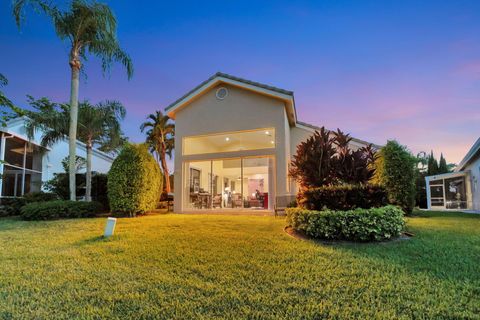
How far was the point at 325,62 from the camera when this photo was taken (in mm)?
14875

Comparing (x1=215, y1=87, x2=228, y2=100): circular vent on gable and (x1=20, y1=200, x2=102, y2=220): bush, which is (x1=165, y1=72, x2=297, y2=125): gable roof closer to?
(x1=215, y1=87, x2=228, y2=100): circular vent on gable

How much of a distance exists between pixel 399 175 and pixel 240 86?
954 cm

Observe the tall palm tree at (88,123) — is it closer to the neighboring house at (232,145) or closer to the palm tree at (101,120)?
the palm tree at (101,120)

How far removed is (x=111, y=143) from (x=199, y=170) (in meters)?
6.22

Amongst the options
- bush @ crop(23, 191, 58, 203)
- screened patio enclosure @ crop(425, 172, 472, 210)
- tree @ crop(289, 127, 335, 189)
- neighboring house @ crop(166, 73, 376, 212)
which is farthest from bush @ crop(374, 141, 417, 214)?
bush @ crop(23, 191, 58, 203)

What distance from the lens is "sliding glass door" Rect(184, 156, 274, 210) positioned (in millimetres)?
14516

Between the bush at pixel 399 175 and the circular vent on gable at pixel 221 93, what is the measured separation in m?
9.04

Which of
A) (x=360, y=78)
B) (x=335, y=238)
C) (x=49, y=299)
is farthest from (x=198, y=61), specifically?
(x=49, y=299)

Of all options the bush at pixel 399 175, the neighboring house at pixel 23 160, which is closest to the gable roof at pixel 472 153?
the bush at pixel 399 175

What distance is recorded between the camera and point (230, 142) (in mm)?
14719

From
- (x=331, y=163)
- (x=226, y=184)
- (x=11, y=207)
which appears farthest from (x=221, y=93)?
(x=11, y=207)

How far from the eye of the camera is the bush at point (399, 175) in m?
12.1

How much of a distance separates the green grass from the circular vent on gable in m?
10.1

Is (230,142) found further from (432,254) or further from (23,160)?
(23,160)
